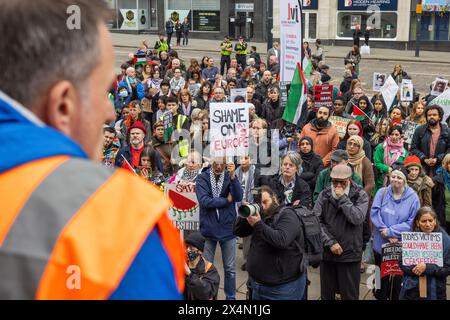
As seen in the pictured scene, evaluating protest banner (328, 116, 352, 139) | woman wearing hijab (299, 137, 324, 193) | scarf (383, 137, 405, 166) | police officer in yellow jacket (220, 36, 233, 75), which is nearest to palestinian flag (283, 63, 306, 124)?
protest banner (328, 116, 352, 139)

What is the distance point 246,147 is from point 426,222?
9.15 ft

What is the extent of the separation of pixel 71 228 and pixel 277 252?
4407 mm

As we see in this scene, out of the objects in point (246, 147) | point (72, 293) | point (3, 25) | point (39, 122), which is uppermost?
point (3, 25)

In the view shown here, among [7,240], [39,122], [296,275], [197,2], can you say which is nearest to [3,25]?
[39,122]

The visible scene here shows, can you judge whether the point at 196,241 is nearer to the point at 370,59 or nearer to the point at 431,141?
the point at 431,141

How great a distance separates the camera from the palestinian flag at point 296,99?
962cm

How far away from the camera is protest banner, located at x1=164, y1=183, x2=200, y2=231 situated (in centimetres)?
655

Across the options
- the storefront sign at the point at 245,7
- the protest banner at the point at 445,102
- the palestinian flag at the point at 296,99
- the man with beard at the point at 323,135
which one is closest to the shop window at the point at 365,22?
the storefront sign at the point at 245,7

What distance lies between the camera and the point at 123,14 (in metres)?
39.3

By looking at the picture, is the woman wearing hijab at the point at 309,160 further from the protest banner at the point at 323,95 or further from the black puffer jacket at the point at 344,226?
the protest banner at the point at 323,95

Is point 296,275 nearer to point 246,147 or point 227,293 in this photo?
point 227,293

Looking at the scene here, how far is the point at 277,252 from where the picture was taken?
5.05 metres

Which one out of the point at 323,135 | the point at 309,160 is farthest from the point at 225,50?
the point at 309,160

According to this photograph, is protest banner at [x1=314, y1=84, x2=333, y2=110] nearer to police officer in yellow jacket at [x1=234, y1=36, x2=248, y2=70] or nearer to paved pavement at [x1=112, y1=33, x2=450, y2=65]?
police officer in yellow jacket at [x1=234, y1=36, x2=248, y2=70]
